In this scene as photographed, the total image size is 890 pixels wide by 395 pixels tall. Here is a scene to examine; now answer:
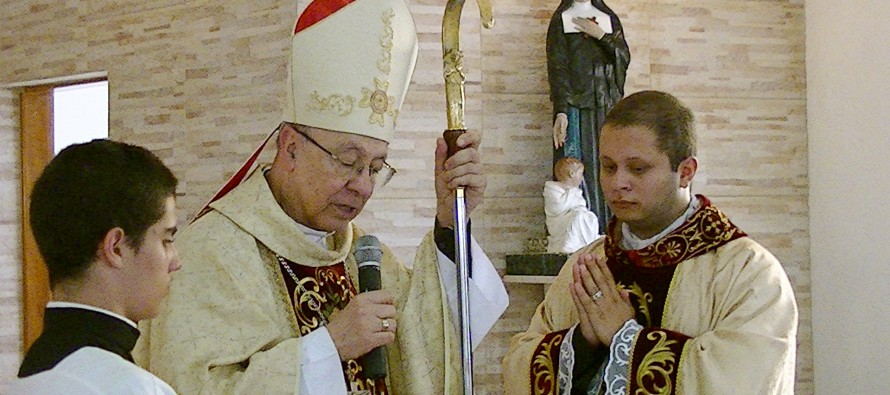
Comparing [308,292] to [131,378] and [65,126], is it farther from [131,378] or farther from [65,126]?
[65,126]

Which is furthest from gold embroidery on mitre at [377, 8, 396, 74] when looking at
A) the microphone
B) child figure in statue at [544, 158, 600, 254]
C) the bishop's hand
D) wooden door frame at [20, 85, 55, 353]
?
wooden door frame at [20, 85, 55, 353]

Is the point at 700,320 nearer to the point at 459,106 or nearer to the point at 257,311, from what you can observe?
the point at 459,106

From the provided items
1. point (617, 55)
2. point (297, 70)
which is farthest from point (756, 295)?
point (617, 55)

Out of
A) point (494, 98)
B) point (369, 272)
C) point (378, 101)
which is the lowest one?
point (369, 272)

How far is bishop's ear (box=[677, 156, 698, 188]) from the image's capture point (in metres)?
3.07

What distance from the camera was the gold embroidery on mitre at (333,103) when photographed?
3.13 m

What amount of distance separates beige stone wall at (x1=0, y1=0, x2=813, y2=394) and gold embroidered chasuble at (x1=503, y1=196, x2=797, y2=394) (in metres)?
3.38

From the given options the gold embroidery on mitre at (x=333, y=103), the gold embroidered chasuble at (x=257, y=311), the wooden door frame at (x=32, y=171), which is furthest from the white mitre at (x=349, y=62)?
the wooden door frame at (x=32, y=171)

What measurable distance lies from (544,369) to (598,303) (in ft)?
0.88

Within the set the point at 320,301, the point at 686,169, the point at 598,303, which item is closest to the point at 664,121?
the point at 686,169

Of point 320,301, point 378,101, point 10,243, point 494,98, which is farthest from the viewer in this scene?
point 10,243

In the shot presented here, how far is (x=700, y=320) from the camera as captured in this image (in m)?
3.03

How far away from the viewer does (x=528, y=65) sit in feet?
22.3

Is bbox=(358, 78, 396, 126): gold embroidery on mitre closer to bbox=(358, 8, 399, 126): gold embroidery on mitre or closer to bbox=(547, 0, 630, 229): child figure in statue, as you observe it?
bbox=(358, 8, 399, 126): gold embroidery on mitre
